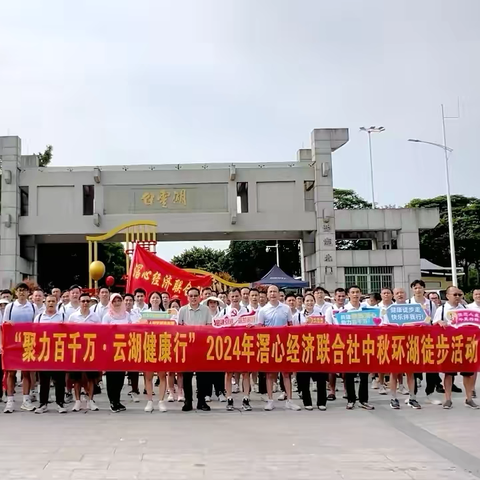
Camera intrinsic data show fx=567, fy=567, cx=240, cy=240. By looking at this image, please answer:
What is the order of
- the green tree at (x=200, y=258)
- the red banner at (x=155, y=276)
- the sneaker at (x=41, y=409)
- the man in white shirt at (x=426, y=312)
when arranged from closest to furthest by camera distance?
1. the sneaker at (x=41, y=409)
2. the man in white shirt at (x=426, y=312)
3. the red banner at (x=155, y=276)
4. the green tree at (x=200, y=258)

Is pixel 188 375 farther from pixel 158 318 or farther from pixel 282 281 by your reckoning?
pixel 282 281

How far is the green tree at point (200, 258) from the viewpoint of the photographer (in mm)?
53616

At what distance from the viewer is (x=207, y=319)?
743 centimetres

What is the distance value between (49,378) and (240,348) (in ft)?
7.98

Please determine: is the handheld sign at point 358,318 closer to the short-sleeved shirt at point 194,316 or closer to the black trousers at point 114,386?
the short-sleeved shirt at point 194,316

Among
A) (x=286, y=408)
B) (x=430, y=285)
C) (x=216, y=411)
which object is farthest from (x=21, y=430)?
(x=430, y=285)

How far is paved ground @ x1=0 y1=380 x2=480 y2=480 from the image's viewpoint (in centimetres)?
444

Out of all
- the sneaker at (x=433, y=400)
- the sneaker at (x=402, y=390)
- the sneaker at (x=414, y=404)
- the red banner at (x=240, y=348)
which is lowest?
the sneaker at (x=402, y=390)

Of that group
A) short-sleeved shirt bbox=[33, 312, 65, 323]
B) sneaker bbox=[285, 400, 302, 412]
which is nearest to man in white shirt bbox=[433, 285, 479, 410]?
sneaker bbox=[285, 400, 302, 412]

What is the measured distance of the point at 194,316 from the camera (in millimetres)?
7398

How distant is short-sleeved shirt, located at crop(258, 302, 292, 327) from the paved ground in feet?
3.64

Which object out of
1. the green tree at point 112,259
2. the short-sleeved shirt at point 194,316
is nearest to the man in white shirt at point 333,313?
the short-sleeved shirt at point 194,316

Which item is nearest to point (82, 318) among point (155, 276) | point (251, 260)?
point (155, 276)

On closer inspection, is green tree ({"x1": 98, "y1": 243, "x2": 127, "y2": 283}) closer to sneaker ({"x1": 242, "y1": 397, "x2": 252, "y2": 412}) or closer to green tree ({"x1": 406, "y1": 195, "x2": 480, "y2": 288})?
green tree ({"x1": 406, "y1": 195, "x2": 480, "y2": 288})
